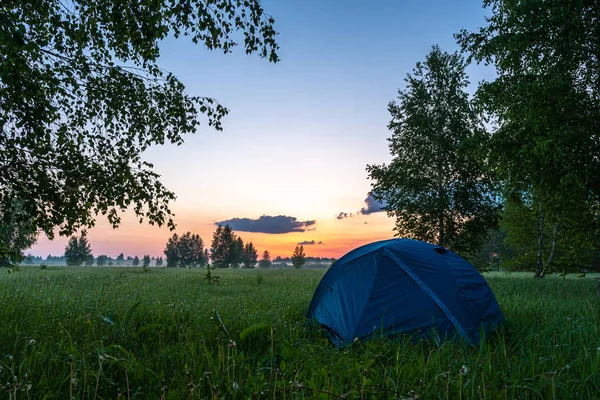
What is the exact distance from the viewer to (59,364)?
3943 mm

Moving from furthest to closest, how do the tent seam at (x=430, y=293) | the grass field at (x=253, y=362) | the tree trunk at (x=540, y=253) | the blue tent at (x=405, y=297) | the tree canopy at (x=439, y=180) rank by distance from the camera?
the tree trunk at (x=540, y=253), the tree canopy at (x=439, y=180), the blue tent at (x=405, y=297), the tent seam at (x=430, y=293), the grass field at (x=253, y=362)

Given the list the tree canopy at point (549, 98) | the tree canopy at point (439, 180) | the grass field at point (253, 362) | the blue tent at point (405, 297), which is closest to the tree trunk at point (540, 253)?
the tree canopy at point (439, 180)

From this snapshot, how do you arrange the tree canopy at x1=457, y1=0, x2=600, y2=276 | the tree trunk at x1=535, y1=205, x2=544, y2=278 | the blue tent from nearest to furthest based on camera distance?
the blue tent, the tree canopy at x1=457, y1=0, x2=600, y2=276, the tree trunk at x1=535, y1=205, x2=544, y2=278

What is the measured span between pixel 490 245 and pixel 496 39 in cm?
7790

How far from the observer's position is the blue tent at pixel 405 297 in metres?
5.75

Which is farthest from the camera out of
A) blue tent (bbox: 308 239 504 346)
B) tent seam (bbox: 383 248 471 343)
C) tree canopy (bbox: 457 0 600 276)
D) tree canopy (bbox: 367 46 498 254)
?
tree canopy (bbox: 367 46 498 254)

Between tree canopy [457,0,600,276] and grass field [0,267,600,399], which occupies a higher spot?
tree canopy [457,0,600,276]

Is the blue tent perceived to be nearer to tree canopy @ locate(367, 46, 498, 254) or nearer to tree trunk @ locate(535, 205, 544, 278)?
tree canopy @ locate(367, 46, 498, 254)

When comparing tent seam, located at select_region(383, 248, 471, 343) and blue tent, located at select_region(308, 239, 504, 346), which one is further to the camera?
blue tent, located at select_region(308, 239, 504, 346)

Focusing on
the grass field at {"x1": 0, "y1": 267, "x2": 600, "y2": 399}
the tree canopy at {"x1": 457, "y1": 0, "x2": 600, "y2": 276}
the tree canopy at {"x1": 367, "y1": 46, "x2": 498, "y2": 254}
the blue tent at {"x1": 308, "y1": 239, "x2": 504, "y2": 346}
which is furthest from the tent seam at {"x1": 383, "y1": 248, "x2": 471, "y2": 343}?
the tree canopy at {"x1": 367, "y1": 46, "x2": 498, "y2": 254}

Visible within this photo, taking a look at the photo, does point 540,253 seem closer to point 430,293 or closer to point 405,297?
point 430,293

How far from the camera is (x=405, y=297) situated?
5.98 meters

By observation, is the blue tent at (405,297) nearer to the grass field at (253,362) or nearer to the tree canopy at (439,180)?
the grass field at (253,362)

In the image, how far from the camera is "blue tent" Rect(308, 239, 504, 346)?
5.75m
